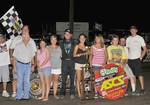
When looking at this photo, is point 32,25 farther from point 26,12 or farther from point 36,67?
point 36,67

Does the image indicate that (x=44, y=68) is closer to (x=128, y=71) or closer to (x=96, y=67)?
(x=96, y=67)

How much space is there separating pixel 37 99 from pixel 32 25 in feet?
146

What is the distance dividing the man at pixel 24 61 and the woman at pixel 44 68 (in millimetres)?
211

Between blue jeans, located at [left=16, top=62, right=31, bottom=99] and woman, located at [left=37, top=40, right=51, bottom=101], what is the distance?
0.31 metres

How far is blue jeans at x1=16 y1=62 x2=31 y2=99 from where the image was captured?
1166 cm

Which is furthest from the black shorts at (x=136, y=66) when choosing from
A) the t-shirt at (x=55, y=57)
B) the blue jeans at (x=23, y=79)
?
the blue jeans at (x=23, y=79)

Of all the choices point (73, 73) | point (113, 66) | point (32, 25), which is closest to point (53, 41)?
point (73, 73)

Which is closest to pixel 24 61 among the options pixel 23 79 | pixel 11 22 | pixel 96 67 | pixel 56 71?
pixel 23 79

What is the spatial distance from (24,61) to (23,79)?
48 centimetres

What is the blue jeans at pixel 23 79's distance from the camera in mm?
11664

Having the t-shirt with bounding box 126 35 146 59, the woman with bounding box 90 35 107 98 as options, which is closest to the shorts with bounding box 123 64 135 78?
the t-shirt with bounding box 126 35 146 59

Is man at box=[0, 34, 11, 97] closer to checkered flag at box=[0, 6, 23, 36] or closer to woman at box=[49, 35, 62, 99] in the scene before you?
checkered flag at box=[0, 6, 23, 36]

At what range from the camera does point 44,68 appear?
38.7ft

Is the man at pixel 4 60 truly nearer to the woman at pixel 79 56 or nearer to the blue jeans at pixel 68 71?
the blue jeans at pixel 68 71
